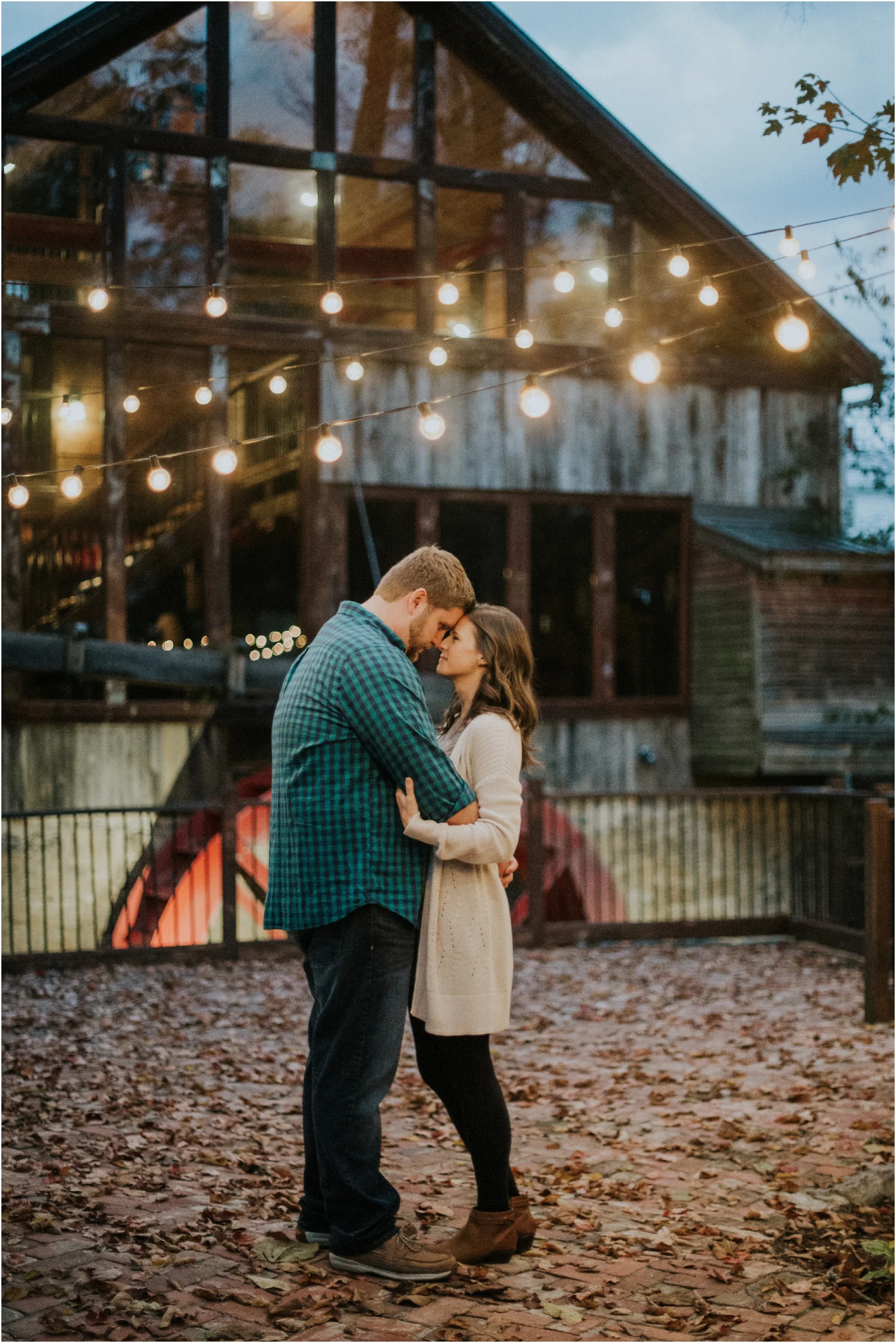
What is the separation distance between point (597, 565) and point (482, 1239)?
11.1 metres

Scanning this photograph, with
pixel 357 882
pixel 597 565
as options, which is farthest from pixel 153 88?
pixel 357 882

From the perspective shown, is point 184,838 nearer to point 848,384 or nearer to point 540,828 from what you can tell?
point 540,828

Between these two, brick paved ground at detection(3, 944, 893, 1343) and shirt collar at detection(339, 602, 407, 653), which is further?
shirt collar at detection(339, 602, 407, 653)

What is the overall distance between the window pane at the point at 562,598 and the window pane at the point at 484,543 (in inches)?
Result: 13.7

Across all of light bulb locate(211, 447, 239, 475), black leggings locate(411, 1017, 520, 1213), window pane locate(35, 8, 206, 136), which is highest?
window pane locate(35, 8, 206, 136)

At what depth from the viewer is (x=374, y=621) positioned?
Answer: 4215mm

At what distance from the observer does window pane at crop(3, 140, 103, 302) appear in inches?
523

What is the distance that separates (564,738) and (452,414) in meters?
3.71

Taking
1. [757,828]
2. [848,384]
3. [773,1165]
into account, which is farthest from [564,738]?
[773,1165]

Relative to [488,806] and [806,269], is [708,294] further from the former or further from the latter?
[488,806]

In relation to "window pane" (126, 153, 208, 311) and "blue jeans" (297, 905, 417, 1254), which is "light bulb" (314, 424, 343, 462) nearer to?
"blue jeans" (297, 905, 417, 1254)

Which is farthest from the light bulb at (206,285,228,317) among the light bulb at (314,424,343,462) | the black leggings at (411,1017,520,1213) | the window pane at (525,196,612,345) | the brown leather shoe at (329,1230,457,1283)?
the brown leather shoe at (329,1230,457,1283)

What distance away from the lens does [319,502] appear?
1396 centimetres

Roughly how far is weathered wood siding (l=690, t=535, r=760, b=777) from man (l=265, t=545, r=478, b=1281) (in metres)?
10.7
